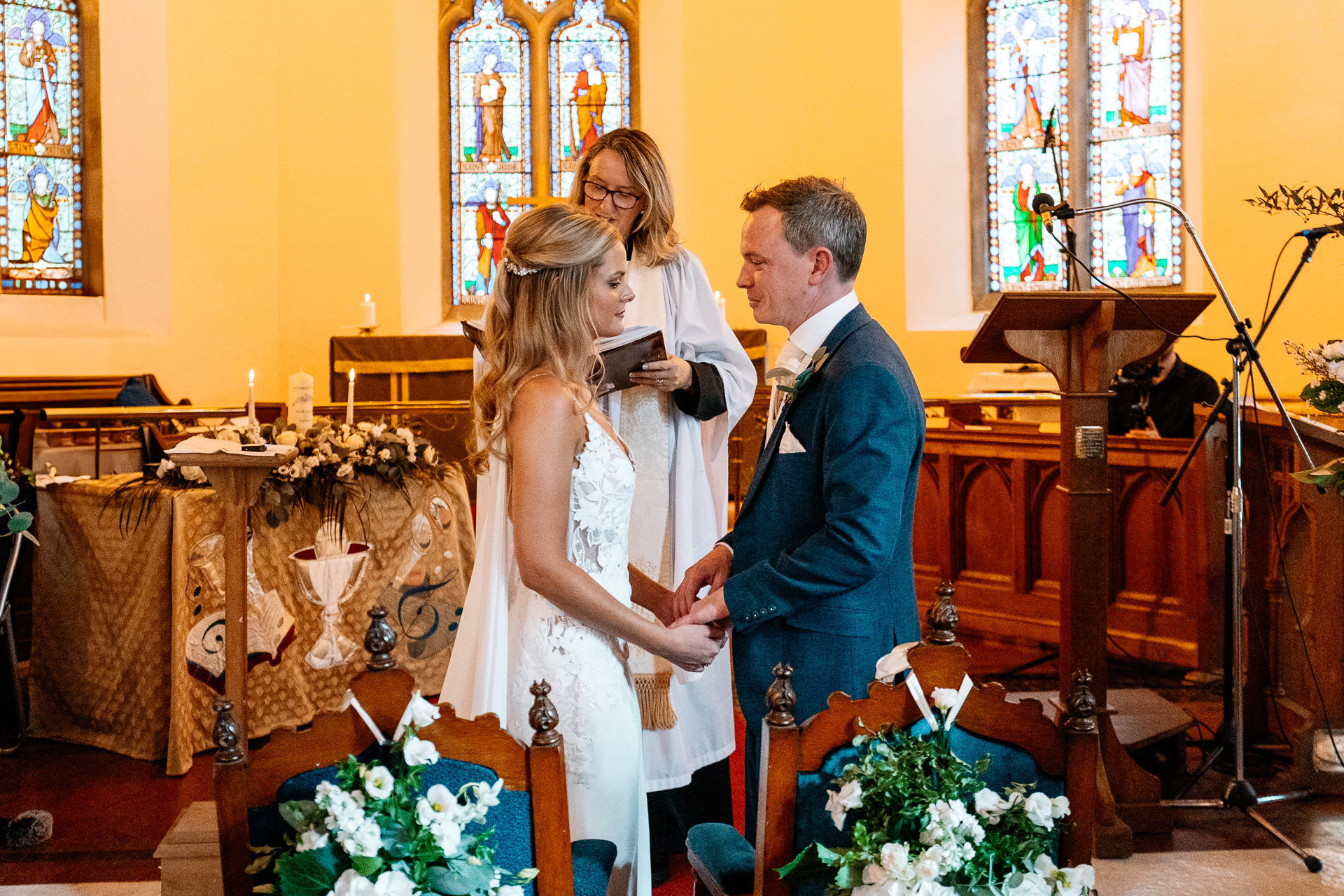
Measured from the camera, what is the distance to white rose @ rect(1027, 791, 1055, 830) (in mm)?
1277

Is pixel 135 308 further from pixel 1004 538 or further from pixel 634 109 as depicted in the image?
pixel 1004 538

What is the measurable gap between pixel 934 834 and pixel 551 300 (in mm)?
1155

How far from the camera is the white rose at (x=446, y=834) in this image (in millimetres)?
1162

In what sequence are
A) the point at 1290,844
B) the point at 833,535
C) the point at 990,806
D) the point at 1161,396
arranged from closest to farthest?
the point at 990,806, the point at 833,535, the point at 1290,844, the point at 1161,396

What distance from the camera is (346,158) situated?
1052 centimetres

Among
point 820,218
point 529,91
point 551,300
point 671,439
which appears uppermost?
point 529,91

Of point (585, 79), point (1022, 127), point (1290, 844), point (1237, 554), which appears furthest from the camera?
point (585, 79)

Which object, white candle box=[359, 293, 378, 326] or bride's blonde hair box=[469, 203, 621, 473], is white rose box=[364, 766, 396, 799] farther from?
white candle box=[359, 293, 378, 326]

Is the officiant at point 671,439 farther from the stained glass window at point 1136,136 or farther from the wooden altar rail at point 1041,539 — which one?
the stained glass window at point 1136,136

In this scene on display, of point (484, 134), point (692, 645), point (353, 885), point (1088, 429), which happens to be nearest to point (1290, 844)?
point (1088, 429)

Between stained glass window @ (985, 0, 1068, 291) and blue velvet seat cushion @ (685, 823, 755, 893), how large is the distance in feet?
27.8

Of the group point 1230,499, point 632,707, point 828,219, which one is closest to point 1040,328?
point 1230,499

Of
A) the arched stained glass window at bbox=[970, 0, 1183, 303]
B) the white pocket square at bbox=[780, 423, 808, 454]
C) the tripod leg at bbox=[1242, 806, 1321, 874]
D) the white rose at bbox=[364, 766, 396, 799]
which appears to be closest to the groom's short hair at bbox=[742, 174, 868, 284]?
the white pocket square at bbox=[780, 423, 808, 454]

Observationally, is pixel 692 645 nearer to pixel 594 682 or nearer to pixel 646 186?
pixel 594 682
